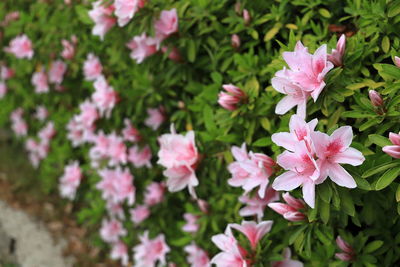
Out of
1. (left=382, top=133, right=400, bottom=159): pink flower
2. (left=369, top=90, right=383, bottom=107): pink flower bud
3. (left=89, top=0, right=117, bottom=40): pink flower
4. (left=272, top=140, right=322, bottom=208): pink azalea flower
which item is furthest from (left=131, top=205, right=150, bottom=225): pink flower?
(left=382, top=133, right=400, bottom=159): pink flower

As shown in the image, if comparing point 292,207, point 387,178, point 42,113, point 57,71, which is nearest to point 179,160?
point 292,207

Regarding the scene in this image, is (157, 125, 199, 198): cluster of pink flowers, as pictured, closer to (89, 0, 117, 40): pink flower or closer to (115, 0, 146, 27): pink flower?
(115, 0, 146, 27): pink flower

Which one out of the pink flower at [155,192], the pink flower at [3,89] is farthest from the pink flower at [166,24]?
the pink flower at [3,89]

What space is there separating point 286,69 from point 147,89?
1272 millimetres

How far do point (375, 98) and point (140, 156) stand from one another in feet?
5.74

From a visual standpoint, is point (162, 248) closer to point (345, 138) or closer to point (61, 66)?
point (61, 66)

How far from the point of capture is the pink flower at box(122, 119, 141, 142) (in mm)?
3135

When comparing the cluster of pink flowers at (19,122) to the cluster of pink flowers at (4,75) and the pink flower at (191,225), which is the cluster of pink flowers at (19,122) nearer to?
the cluster of pink flowers at (4,75)

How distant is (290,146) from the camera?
164 cm

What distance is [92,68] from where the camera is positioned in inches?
131

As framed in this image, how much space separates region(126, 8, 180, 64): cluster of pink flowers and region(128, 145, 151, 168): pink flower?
0.68 meters

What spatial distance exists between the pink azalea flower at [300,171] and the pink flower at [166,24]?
1156 mm

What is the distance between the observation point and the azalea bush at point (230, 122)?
1748 mm

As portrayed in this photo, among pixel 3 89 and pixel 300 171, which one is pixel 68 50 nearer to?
pixel 3 89
